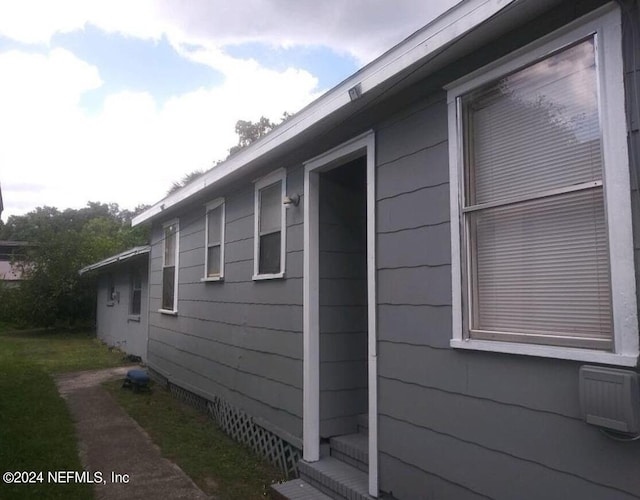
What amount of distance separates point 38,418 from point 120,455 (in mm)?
1996

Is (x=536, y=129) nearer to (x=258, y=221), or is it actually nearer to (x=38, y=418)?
(x=258, y=221)

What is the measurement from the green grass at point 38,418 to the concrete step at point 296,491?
5.05 feet

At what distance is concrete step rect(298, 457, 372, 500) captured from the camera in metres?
3.77

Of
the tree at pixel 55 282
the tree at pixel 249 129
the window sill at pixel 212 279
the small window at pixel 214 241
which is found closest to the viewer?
the window sill at pixel 212 279

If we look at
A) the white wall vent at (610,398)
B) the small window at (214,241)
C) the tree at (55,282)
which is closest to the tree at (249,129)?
the tree at (55,282)

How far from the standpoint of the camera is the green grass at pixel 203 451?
460 centimetres

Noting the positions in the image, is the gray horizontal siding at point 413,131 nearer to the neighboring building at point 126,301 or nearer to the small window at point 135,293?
the neighboring building at point 126,301

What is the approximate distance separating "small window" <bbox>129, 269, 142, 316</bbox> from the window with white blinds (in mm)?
10657

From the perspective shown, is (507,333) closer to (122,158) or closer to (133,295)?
(133,295)

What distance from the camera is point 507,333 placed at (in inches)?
108

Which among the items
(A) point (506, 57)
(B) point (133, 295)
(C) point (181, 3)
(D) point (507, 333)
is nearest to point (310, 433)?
(D) point (507, 333)

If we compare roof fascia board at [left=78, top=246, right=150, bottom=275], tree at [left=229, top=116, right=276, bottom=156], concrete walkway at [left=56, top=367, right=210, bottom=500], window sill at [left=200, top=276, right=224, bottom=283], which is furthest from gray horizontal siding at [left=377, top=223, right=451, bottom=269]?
tree at [left=229, top=116, right=276, bottom=156]

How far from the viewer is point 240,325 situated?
611 cm

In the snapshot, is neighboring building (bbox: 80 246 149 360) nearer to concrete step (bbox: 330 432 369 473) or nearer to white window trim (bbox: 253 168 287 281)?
white window trim (bbox: 253 168 287 281)
